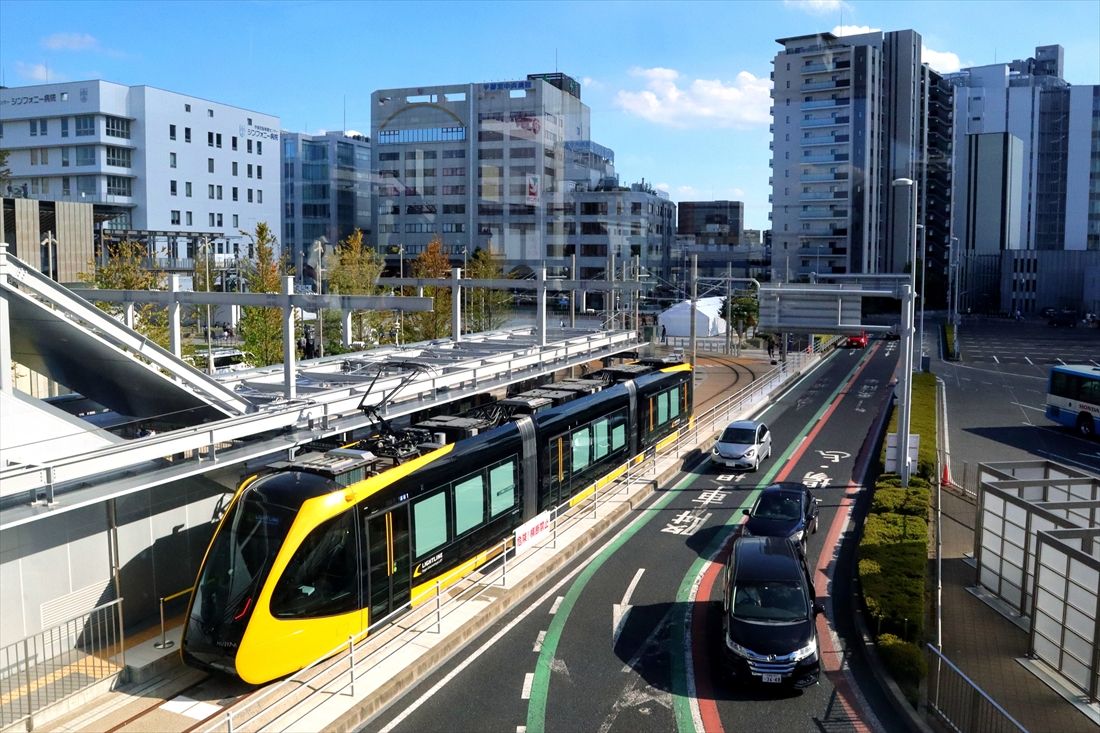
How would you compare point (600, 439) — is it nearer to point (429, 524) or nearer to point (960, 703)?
point (429, 524)

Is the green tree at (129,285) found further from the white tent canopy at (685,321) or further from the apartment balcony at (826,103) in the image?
the apartment balcony at (826,103)

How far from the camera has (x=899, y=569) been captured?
14289 millimetres

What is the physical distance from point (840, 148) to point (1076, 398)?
53324mm

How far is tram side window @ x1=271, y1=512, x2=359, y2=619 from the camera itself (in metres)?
10.5

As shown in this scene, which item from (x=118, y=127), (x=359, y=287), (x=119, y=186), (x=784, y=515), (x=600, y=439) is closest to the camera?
(x=784, y=515)

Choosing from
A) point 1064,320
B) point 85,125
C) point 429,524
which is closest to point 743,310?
point 1064,320

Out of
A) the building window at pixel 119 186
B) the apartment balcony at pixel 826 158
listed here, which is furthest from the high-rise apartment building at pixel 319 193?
the apartment balcony at pixel 826 158

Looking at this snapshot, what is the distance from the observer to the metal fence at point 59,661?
9.98 metres

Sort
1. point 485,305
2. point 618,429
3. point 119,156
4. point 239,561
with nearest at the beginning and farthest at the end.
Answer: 1. point 239,561
2. point 618,429
3. point 485,305
4. point 119,156

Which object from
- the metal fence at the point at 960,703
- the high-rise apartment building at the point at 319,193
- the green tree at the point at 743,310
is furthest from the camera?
the high-rise apartment building at the point at 319,193

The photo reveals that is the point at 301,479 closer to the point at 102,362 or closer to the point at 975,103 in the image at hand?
the point at 102,362

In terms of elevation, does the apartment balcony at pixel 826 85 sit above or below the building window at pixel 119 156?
above

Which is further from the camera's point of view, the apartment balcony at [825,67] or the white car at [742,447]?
the apartment balcony at [825,67]

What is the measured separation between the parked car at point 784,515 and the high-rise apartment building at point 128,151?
45745mm
